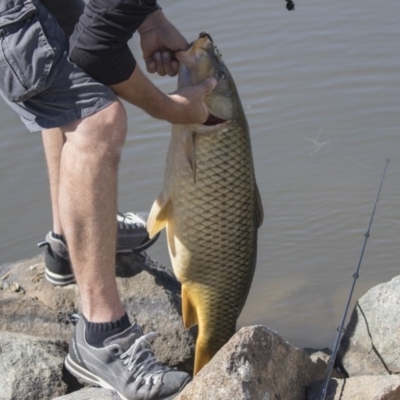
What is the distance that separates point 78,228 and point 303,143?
3.35 m

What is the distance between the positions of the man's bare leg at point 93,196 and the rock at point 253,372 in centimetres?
61

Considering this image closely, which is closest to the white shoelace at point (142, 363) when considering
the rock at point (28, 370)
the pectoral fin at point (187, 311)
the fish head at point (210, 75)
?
the rock at point (28, 370)

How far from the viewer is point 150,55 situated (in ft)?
13.4

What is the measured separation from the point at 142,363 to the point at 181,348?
21.7 inches

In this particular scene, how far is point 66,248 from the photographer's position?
170 inches

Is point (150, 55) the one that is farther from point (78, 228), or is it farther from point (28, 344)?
point (28, 344)

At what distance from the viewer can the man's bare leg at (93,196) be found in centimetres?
355

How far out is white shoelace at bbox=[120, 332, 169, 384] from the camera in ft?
12.0

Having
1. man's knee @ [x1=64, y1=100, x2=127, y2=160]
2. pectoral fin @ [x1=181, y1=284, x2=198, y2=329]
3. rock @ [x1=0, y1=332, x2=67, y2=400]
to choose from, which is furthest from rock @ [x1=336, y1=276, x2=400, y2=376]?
man's knee @ [x1=64, y1=100, x2=127, y2=160]

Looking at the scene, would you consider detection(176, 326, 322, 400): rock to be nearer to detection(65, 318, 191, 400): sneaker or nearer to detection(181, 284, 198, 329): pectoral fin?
detection(65, 318, 191, 400): sneaker

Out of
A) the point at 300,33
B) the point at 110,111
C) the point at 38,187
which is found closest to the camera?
the point at 110,111

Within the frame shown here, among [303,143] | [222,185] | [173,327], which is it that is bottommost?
[303,143]

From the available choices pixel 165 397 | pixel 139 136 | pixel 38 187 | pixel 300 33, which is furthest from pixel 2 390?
pixel 300 33

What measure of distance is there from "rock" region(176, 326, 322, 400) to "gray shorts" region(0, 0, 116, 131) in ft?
3.25
